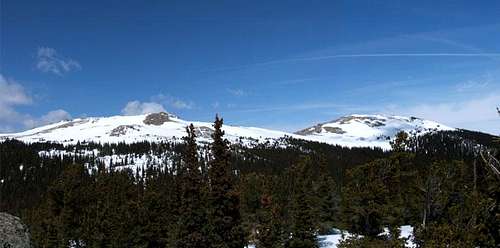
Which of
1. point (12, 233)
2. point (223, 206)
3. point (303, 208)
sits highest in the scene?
point (223, 206)

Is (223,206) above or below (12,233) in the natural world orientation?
above

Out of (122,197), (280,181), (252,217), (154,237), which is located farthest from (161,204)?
(280,181)

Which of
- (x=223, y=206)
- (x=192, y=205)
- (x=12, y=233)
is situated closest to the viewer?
(x=12, y=233)

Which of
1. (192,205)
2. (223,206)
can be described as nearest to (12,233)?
(223,206)

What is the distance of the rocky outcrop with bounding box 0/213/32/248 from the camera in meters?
11.8

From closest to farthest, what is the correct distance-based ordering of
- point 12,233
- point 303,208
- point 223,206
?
point 12,233, point 223,206, point 303,208

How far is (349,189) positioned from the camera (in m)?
34.2

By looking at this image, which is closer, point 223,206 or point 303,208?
point 223,206

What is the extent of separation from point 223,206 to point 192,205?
127 inches

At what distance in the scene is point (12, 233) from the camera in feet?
39.5

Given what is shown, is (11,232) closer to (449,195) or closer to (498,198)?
(498,198)

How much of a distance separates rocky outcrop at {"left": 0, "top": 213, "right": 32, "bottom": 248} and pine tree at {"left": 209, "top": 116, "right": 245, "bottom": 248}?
78.8 feet

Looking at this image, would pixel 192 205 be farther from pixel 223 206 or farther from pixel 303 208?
pixel 303 208

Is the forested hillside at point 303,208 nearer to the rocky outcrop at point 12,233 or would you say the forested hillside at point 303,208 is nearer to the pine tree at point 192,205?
the pine tree at point 192,205
